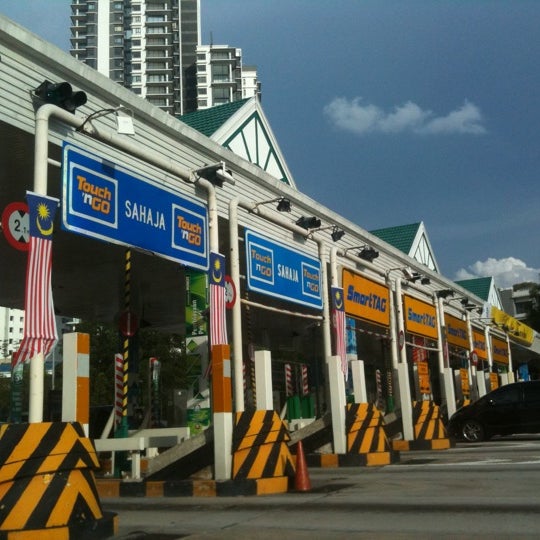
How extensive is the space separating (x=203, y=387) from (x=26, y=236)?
13.5 ft

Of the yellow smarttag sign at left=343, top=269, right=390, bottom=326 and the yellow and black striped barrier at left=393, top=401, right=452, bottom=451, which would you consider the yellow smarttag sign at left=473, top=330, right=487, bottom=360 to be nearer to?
the yellow smarttag sign at left=343, top=269, right=390, bottom=326

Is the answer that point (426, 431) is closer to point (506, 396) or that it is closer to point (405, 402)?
point (405, 402)

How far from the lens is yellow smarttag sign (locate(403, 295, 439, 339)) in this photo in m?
20.9

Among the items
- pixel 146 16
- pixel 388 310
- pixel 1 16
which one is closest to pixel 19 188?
pixel 1 16

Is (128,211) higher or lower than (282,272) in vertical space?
higher

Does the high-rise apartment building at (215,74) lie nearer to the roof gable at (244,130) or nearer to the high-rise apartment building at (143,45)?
the high-rise apartment building at (143,45)

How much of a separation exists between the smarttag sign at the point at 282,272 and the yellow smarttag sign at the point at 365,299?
1.89m

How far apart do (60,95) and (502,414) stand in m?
13.7

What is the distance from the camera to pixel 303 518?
6809 mm

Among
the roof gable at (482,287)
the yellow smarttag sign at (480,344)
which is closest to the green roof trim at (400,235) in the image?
the yellow smarttag sign at (480,344)

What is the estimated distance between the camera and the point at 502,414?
1808 cm

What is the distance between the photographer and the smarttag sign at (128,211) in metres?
8.82

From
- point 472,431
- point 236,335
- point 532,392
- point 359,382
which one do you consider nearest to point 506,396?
point 532,392

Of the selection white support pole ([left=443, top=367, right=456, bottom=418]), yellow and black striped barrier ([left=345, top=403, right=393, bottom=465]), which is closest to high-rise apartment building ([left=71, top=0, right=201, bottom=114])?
white support pole ([left=443, top=367, right=456, bottom=418])
